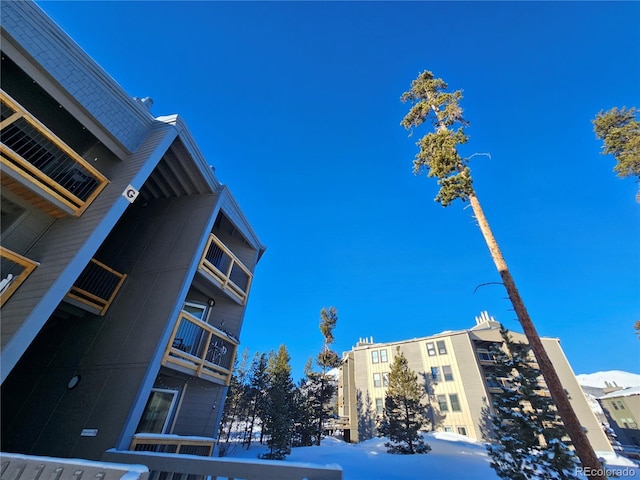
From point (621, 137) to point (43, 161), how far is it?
70.2 feet

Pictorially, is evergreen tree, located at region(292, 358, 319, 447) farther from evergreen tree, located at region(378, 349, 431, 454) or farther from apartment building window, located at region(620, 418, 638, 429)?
apartment building window, located at region(620, 418, 638, 429)

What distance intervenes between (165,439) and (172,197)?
322 inches

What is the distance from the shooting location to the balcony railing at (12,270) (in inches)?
190

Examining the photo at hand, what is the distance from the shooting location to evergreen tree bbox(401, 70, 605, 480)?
592 centimetres

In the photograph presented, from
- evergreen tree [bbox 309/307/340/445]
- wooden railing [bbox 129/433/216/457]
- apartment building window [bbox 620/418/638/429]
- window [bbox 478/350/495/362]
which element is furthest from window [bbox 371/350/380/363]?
apartment building window [bbox 620/418/638/429]

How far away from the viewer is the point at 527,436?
379 inches

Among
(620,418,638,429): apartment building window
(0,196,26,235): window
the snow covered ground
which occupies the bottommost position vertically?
the snow covered ground

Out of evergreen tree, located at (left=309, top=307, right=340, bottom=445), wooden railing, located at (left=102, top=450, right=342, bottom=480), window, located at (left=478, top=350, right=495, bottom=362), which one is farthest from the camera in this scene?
window, located at (left=478, top=350, right=495, bottom=362)

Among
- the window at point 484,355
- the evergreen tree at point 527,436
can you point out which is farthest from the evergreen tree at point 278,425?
the window at point 484,355

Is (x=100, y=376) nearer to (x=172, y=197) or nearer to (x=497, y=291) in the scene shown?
(x=172, y=197)

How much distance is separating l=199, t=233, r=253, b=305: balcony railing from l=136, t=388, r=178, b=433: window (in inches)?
142

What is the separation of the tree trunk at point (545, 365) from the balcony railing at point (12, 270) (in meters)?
11.3

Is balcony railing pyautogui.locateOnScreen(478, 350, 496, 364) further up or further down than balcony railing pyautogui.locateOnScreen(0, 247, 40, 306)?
further up

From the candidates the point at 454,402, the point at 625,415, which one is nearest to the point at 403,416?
the point at 454,402
